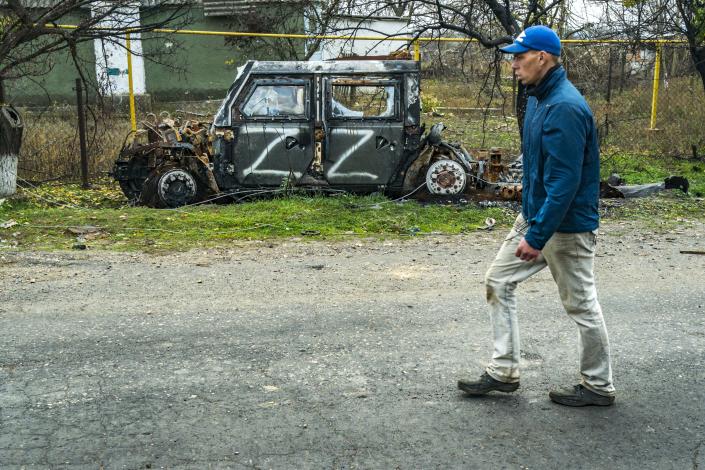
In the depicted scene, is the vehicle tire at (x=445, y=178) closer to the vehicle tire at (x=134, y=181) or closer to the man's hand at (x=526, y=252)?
the vehicle tire at (x=134, y=181)

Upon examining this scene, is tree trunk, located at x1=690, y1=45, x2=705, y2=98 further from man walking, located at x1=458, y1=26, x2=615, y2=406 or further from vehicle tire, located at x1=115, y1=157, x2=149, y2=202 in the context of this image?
man walking, located at x1=458, y1=26, x2=615, y2=406

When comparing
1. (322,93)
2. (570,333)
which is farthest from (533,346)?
(322,93)

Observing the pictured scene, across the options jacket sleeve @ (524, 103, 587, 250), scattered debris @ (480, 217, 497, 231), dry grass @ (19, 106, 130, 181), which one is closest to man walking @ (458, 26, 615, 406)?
jacket sleeve @ (524, 103, 587, 250)

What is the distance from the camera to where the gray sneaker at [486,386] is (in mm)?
4359

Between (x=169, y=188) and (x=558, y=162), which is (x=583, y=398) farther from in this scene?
(x=169, y=188)

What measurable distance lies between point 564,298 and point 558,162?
2.53 feet

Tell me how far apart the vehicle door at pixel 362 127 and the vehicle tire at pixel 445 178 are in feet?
1.61

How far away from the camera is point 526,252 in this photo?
400 centimetres

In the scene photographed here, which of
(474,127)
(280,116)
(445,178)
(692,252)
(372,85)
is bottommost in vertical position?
(692,252)

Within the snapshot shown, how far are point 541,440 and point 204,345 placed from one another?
7.53 ft

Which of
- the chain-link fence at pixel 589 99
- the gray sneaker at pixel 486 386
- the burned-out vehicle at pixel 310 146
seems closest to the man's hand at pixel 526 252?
the gray sneaker at pixel 486 386

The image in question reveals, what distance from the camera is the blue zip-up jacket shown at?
3926mm

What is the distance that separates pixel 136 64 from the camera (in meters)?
21.3

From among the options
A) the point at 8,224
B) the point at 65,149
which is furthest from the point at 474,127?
the point at 8,224
